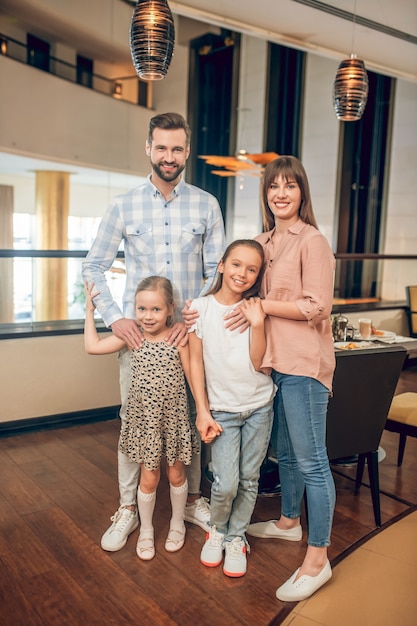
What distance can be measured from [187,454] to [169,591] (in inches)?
19.5

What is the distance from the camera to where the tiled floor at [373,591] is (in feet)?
4.38

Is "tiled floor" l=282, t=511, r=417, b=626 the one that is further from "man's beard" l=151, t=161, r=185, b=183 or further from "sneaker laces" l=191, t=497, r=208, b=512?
"man's beard" l=151, t=161, r=185, b=183

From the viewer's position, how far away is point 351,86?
13.4 ft

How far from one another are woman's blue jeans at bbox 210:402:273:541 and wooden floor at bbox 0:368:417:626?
0.66 ft

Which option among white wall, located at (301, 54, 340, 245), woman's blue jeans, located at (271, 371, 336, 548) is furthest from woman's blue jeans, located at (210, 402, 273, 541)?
white wall, located at (301, 54, 340, 245)

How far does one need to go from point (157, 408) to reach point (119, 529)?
0.57m

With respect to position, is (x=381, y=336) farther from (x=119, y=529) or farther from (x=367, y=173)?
(x=367, y=173)

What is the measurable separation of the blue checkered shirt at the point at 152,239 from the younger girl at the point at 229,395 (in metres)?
0.23

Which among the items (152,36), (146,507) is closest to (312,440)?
(146,507)

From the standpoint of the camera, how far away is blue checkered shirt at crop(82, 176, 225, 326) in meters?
2.36

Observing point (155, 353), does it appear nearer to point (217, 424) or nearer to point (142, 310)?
point (142, 310)

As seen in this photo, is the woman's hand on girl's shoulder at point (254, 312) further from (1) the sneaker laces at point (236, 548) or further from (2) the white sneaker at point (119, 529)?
(2) the white sneaker at point (119, 529)

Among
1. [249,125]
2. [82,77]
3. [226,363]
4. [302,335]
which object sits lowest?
[226,363]

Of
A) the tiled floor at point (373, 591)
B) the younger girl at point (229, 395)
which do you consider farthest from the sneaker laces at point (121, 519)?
the tiled floor at point (373, 591)
